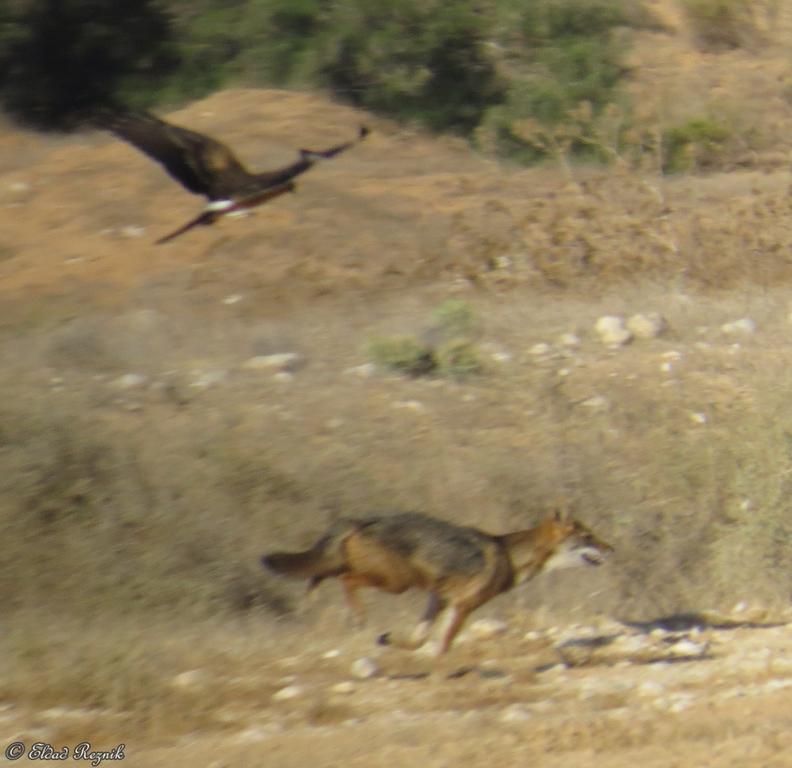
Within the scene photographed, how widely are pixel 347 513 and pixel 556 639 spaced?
1.17 m

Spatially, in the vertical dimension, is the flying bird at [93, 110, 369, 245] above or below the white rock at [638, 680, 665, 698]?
above

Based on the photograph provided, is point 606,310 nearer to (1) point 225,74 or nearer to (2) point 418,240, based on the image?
(2) point 418,240

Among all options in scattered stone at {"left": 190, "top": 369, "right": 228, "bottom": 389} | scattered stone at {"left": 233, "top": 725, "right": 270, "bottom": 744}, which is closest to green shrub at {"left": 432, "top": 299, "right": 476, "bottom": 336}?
scattered stone at {"left": 190, "top": 369, "right": 228, "bottom": 389}

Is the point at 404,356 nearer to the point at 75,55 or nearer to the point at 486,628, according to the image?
the point at 486,628

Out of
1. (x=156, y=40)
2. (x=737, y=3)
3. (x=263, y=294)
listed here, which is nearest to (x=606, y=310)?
(x=263, y=294)

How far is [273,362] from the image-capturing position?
7793 millimetres

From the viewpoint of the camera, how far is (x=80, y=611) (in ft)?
17.7

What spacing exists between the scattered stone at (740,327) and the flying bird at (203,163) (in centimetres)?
276

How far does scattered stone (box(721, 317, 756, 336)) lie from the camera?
8.59 m

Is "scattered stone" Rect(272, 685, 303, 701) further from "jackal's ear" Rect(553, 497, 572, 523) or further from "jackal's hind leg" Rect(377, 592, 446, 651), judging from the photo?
"jackal's ear" Rect(553, 497, 572, 523)

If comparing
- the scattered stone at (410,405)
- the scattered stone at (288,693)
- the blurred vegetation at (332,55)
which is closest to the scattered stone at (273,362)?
the scattered stone at (410,405)

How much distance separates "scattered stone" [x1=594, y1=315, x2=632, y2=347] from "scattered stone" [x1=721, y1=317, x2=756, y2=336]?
692 mm

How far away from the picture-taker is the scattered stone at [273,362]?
7738mm

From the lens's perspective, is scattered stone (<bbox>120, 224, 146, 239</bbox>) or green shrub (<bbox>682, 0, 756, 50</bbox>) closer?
scattered stone (<bbox>120, 224, 146, 239</bbox>)
